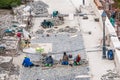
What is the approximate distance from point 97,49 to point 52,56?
9.54ft

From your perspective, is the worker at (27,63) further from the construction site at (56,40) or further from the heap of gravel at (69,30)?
the heap of gravel at (69,30)

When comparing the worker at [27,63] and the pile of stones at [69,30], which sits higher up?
the pile of stones at [69,30]

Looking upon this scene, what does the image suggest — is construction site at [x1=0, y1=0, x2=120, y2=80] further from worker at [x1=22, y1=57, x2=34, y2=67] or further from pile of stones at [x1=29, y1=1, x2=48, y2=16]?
worker at [x1=22, y1=57, x2=34, y2=67]

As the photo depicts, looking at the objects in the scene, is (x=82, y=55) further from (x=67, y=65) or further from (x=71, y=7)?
(x=71, y=7)

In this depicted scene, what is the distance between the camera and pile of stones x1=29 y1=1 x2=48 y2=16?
38.3 metres

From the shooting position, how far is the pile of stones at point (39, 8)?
3828cm

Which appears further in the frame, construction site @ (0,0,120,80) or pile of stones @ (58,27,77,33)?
pile of stones @ (58,27,77,33)

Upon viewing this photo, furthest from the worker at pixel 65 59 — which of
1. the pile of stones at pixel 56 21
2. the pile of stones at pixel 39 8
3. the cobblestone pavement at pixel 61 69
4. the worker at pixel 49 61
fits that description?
the pile of stones at pixel 39 8

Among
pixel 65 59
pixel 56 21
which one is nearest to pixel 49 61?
pixel 65 59

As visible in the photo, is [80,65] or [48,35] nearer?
[80,65]

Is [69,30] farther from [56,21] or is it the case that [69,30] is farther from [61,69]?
[61,69]

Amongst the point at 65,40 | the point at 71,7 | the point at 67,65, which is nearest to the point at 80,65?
the point at 67,65

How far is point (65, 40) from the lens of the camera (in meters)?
31.0

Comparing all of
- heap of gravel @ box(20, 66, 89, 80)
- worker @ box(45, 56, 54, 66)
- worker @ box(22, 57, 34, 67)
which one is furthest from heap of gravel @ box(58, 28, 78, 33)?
worker @ box(22, 57, 34, 67)
